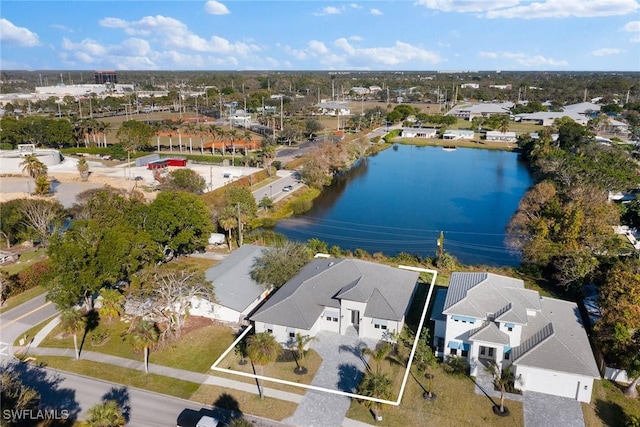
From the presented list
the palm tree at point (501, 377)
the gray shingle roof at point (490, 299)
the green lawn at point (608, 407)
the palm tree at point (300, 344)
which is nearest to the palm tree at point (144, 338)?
the palm tree at point (300, 344)

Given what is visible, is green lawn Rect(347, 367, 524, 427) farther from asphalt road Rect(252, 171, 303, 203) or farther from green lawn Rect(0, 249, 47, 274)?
asphalt road Rect(252, 171, 303, 203)

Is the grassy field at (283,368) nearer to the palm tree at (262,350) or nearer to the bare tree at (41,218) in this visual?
the palm tree at (262,350)

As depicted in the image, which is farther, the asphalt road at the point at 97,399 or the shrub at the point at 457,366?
the shrub at the point at 457,366

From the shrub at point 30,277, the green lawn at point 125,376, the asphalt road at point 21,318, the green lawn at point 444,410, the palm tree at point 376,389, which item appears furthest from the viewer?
the shrub at point 30,277

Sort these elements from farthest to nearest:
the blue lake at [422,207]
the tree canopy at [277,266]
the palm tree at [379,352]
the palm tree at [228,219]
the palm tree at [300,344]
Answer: the blue lake at [422,207]
the palm tree at [228,219]
the tree canopy at [277,266]
the palm tree at [300,344]
the palm tree at [379,352]
